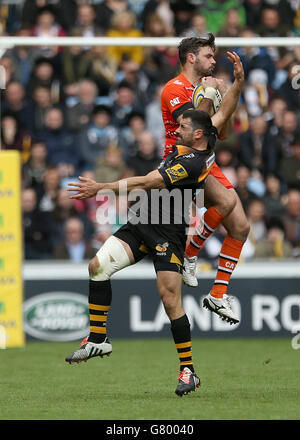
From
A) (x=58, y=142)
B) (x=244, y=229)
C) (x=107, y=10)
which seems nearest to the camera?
(x=244, y=229)

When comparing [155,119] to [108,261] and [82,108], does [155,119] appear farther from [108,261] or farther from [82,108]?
[108,261]

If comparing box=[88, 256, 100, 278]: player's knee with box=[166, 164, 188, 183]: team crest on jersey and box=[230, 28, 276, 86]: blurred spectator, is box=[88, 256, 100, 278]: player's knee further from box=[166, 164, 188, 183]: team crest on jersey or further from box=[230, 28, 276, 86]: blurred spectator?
box=[230, 28, 276, 86]: blurred spectator

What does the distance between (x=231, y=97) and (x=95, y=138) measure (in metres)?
6.79

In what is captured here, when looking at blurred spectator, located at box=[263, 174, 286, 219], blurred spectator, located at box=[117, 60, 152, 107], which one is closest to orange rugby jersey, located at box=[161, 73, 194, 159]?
blurred spectator, located at box=[263, 174, 286, 219]

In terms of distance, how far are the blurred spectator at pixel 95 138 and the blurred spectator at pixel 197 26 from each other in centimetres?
201

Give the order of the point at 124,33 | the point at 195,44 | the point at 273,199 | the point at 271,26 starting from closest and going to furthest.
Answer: the point at 195,44 → the point at 273,199 → the point at 124,33 → the point at 271,26

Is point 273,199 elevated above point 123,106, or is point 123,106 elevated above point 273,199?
point 123,106

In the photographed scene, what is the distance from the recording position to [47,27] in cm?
1670

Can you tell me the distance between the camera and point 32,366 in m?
11.5

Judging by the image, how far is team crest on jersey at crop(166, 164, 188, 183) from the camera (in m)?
8.70

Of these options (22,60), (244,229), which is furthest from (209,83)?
(22,60)

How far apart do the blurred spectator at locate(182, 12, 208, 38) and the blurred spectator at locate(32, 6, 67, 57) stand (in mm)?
2034

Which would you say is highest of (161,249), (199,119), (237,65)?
(237,65)
